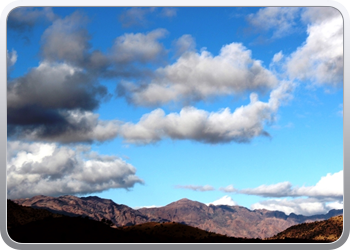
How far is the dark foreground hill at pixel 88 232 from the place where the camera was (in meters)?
49.4

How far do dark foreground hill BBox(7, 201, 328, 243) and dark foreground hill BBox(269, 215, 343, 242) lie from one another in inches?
832

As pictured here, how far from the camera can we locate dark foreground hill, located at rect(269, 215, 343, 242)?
79.3 m

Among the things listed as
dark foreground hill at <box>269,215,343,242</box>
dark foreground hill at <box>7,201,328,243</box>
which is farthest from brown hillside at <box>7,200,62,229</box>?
dark foreground hill at <box>269,215,343,242</box>

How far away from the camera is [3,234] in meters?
34.0

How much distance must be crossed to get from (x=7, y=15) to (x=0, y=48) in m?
3.10

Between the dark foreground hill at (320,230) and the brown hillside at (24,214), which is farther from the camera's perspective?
the dark foreground hill at (320,230)

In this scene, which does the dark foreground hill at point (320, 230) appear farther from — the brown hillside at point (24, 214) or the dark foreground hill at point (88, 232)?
the brown hillside at point (24, 214)

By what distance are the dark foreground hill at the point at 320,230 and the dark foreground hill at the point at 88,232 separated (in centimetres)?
2114

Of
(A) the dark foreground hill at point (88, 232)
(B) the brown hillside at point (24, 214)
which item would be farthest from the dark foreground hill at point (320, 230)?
(B) the brown hillside at point (24, 214)

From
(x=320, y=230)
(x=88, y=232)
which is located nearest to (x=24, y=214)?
(x=88, y=232)

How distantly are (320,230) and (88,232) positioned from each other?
53272mm

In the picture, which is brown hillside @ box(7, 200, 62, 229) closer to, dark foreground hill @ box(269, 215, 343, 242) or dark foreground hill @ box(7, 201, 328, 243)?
dark foreground hill @ box(7, 201, 328, 243)

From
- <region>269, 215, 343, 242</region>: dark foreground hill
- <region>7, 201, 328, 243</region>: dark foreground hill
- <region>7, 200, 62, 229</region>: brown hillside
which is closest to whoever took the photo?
<region>7, 201, 328, 243</region>: dark foreground hill
